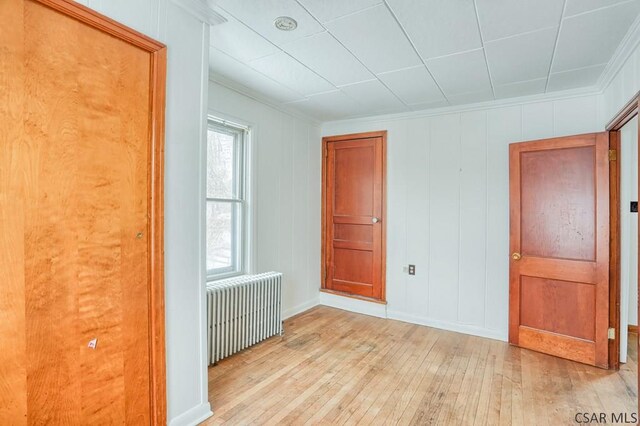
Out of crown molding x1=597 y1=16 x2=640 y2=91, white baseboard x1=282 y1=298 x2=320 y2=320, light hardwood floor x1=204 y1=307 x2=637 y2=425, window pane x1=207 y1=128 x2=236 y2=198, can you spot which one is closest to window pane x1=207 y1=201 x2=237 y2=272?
window pane x1=207 y1=128 x2=236 y2=198

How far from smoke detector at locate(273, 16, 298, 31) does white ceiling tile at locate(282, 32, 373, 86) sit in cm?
17

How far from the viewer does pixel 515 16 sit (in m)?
2.02

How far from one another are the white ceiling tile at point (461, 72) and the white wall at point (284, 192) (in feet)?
5.81

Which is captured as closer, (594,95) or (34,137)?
(34,137)

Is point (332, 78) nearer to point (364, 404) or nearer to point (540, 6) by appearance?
point (540, 6)

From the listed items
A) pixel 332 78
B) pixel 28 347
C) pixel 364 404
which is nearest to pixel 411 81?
pixel 332 78

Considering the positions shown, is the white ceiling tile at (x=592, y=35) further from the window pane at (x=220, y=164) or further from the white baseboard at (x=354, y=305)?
the white baseboard at (x=354, y=305)

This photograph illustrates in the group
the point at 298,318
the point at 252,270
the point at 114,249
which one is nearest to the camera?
the point at 114,249

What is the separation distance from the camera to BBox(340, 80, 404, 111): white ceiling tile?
3207 mm

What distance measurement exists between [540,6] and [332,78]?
5.21 ft

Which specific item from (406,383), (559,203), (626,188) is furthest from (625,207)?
(406,383)

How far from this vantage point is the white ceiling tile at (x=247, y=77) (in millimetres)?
2705

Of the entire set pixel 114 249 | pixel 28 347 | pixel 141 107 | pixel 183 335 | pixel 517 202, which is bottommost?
pixel 183 335

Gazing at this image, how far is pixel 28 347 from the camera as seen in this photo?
139cm
